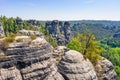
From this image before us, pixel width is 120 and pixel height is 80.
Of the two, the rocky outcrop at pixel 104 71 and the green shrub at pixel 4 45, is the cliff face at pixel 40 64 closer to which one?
the green shrub at pixel 4 45

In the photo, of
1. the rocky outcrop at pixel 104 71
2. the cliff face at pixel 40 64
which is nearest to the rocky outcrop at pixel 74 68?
the cliff face at pixel 40 64

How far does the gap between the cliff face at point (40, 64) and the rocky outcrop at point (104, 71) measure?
33.1 ft

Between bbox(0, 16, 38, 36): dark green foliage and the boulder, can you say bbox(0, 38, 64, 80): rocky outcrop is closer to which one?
the boulder

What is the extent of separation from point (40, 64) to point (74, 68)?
299 inches

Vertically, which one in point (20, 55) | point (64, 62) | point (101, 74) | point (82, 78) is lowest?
point (101, 74)

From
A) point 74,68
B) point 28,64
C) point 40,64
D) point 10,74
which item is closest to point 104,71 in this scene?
point 74,68

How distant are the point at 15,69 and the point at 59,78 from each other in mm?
8330

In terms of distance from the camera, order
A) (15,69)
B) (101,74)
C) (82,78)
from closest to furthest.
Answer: (15,69), (82,78), (101,74)

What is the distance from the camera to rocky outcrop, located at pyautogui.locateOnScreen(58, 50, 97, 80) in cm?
3928

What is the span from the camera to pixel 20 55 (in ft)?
107

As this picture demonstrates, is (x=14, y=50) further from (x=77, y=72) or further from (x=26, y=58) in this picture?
(x=77, y=72)

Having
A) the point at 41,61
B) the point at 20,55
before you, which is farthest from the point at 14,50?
the point at 41,61

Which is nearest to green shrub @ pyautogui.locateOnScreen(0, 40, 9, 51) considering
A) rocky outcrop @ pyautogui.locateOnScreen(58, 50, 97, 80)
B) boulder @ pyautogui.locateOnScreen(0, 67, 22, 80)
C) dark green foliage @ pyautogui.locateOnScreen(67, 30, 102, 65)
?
boulder @ pyautogui.locateOnScreen(0, 67, 22, 80)

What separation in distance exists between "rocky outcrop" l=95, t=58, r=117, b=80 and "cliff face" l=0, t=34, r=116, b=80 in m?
10.1
